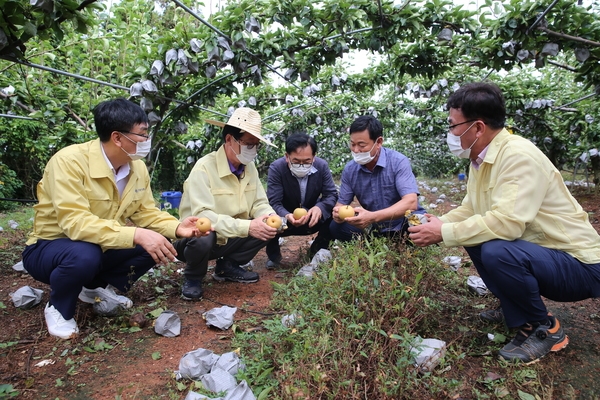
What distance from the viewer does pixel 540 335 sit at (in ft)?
7.51

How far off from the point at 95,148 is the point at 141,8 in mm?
3456

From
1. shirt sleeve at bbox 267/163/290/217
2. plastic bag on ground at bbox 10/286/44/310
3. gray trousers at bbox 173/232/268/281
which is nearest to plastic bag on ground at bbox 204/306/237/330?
gray trousers at bbox 173/232/268/281

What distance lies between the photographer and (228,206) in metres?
3.58

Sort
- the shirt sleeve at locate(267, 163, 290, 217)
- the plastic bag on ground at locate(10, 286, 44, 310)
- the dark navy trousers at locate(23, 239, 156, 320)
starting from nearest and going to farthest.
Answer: the dark navy trousers at locate(23, 239, 156, 320), the plastic bag on ground at locate(10, 286, 44, 310), the shirt sleeve at locate(267, 163, 290, 217)

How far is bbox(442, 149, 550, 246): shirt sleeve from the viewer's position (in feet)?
7.16

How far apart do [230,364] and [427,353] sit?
3.29ft

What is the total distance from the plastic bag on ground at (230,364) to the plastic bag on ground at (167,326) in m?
0.68

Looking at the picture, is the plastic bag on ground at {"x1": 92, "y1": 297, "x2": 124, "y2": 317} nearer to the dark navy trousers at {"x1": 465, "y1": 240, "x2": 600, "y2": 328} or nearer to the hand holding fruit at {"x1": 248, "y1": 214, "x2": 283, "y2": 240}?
the hand holding fruit at {"x1": 248, "y1": 214, "x2": 283, "y2": 240}

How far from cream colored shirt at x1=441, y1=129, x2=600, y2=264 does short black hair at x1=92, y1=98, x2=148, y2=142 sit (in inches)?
84.2

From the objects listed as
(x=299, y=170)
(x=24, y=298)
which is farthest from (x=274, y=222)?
(x=24, y=298)

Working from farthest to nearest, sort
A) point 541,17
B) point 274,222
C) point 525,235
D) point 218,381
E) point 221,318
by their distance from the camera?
point 541,17, point 274,222, point 221,318, point 525,235, point 218,381

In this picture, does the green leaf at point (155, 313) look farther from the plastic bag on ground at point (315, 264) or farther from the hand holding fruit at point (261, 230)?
the plastic bag on ground at point (315, 264)

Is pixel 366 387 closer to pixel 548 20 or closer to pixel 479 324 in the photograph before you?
pixel 479 324

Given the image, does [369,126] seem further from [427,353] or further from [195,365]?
[195,365]
